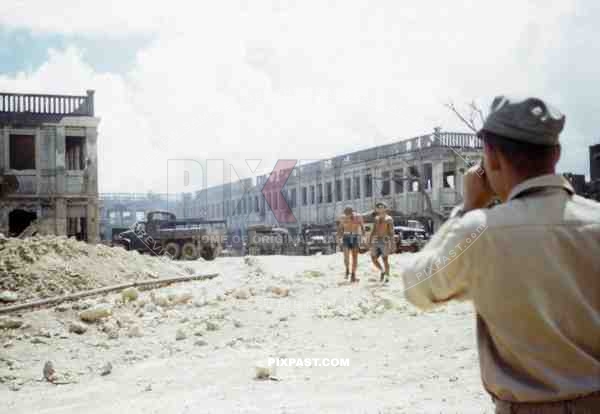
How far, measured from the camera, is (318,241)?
2941 centimetres

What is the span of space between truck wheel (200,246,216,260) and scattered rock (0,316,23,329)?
15.3m

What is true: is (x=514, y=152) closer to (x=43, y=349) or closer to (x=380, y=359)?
(x=380, y=359)

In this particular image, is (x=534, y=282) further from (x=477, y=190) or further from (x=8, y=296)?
(x=8, y=296)

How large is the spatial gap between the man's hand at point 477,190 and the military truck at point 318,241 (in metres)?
27.2

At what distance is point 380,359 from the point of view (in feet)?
20.9

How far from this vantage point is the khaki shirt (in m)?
1.62

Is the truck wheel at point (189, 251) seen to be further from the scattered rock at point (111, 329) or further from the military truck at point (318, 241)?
the scattered rock at point (111, 329)

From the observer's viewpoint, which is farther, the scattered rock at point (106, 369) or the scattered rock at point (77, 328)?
the scattered rock at point (77, 328)

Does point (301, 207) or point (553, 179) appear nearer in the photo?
point (553, 179)

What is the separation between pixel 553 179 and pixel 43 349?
7.37 metres

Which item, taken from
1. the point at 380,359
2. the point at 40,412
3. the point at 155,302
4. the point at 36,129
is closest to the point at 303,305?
the point at 155,302

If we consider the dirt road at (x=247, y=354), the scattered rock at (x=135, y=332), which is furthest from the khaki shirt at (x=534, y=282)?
the scattered rock at (x=135, y=332)

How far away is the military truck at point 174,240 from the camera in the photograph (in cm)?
2409

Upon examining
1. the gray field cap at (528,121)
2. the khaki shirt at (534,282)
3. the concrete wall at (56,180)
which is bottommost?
the khaki shirt at (534,282)
